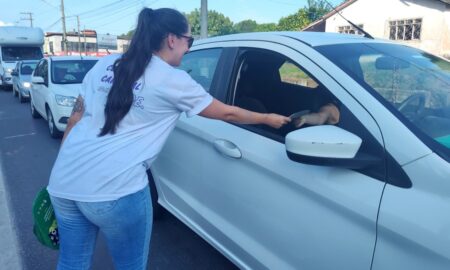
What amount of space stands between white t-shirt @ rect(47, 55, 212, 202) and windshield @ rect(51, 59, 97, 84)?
6536mm

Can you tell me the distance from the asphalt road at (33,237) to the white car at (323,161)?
19.6 inches

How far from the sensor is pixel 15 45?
18594 mm

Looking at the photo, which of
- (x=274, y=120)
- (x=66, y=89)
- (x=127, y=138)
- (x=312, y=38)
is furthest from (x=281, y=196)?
(x=66, y=89)

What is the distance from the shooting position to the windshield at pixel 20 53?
18.7 meters

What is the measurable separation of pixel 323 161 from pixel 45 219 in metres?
1.43

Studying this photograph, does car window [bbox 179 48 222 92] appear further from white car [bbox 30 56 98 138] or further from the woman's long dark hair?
white car [bbox 30 56 98 138]

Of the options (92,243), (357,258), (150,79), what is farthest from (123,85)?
(357,258)

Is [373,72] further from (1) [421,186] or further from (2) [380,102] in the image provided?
(1) [421,186]

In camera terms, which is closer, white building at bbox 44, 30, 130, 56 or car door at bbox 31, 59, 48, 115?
car door at bbox 31, 59, 48, 115

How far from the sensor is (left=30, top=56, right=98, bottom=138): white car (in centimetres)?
682

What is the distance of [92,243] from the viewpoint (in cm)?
184

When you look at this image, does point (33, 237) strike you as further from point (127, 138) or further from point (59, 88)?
point (59, 88)

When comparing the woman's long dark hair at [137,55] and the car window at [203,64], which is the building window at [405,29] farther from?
the woman's long dark hair at [137,55]

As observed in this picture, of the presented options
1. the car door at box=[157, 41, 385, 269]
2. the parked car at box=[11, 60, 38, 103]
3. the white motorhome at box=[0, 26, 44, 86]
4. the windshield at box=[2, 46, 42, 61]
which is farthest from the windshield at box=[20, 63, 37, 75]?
the car door at box=[157, 41, 385, 269]
